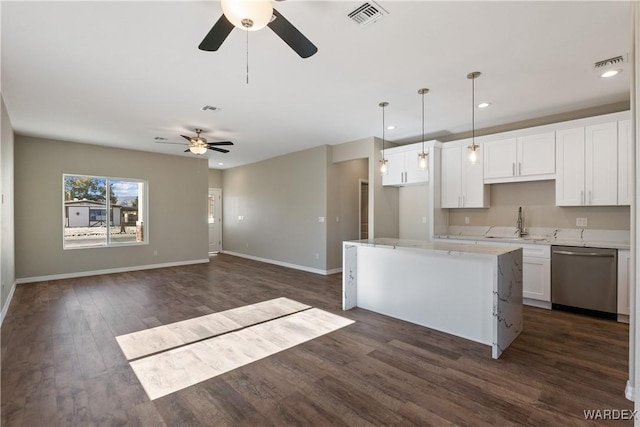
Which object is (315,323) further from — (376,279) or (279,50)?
(279,50)

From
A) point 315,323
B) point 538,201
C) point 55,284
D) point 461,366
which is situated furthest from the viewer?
point 55,284

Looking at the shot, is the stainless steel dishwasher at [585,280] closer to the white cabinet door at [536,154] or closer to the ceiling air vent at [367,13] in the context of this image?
the white cabinet door at [536,154]

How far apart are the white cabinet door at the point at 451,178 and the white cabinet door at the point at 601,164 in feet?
5.50

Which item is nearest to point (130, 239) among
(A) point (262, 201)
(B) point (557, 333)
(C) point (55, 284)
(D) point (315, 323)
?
(C) point (55, 284)

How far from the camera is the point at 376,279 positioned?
400cm

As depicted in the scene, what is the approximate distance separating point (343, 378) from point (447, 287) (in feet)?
5.21

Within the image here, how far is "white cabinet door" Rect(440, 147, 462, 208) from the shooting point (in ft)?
17.3

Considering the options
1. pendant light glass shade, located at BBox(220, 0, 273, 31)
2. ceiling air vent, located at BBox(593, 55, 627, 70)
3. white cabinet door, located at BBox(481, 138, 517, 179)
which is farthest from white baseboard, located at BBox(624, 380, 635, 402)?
pendant light glass shade, located at BBox(220, 0, 273, 31)

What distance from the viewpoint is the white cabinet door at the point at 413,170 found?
5.46 metres

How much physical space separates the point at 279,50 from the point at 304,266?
5.05m

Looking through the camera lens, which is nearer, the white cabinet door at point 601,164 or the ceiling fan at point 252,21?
the ceiling fan at point 252,21

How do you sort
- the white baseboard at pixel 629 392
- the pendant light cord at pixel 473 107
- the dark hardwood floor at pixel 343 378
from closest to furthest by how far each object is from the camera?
the dark hardwood floor at pixel 343 378 → the white baseboard at pixel 629 392 → the pendant light cord at pixel 473 107

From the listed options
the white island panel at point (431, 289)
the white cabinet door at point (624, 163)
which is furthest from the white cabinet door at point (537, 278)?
the white island panel at point (431, 289)

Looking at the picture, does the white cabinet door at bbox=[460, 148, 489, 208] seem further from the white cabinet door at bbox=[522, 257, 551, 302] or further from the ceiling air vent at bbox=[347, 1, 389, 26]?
the ceiling air vent at bbox=[347, 1, 389, 26]
